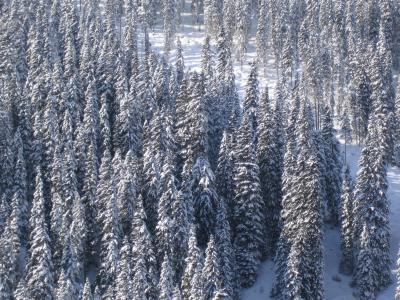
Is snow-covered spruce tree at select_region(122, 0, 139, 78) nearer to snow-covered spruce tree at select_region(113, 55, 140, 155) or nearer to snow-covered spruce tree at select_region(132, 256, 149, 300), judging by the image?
snow-covered spruce tree at select_region(113, 55, 140, 155)

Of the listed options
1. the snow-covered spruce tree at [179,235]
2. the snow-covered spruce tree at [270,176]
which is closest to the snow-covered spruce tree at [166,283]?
the snow-covered spruce tree at [179,235]

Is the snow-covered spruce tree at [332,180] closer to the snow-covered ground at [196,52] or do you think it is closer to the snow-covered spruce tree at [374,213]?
the snow-covered spruce tree at [374,213]

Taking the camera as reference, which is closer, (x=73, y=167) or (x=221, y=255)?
(x=221, y=255)

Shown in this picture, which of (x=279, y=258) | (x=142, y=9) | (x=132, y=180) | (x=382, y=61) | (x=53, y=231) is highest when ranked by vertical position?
(x=142, y=9)

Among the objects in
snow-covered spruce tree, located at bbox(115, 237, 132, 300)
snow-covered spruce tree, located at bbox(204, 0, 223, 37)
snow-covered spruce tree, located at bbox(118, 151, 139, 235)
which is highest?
snow-covered spruce tree, located at bbox(204, 0, 223, 37)

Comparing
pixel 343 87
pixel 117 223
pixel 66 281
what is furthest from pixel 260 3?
pixel 66 281

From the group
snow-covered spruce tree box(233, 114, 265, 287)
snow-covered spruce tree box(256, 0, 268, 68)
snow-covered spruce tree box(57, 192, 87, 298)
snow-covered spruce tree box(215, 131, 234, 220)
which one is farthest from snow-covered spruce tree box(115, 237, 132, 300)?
snow-covered spruce tree box(256, 0, 268, 68)

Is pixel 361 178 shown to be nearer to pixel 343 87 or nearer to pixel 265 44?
pixel 343 87
